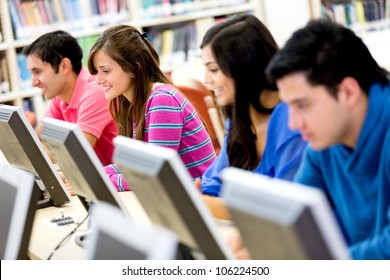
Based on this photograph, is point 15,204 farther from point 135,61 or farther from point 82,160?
point 135,61

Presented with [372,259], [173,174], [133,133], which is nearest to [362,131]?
[372,259]

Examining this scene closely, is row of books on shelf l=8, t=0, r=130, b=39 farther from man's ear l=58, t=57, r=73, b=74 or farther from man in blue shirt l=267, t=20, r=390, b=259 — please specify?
man in blue shirt l=267, t=20, r=390, b=259

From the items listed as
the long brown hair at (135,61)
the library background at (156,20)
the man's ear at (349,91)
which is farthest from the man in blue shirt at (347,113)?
the library background at (156,20)

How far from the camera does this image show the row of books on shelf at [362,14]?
5793 millimetres

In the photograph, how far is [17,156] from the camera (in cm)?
259

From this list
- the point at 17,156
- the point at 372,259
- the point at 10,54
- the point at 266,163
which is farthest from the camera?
the point at 10,54

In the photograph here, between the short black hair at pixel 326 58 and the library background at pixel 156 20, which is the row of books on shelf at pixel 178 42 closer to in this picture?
the library background at pixel 156 20

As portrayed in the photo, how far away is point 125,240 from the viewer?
1.13 m

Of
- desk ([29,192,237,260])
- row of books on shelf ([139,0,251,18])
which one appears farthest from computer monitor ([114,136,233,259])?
row of books on shelf ([139,0,251,18])

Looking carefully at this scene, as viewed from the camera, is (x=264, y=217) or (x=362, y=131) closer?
(x=264, y=217)

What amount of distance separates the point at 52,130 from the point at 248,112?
22.7 inches
